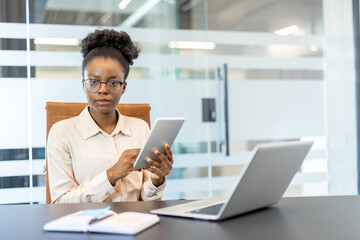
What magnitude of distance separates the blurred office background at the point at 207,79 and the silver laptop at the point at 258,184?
6.82 feet

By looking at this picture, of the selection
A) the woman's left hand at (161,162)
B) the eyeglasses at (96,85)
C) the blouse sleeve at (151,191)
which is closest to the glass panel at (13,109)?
the eyeglasses at (96,85)

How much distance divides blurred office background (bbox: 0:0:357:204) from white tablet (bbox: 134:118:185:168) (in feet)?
5.62

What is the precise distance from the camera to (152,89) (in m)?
3.18

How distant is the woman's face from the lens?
169cm

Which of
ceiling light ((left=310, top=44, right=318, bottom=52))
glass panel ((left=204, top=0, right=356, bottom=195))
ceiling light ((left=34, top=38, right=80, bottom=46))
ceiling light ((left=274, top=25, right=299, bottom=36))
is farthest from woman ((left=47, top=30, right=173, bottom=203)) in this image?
ceiling light ((left=310, top=44, right=318, bottom=52))

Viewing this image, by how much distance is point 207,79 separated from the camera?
3.31 meters

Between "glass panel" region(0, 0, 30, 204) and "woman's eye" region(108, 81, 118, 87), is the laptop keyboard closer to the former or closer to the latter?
"woman's eye" region(108, 81, 118, 87)

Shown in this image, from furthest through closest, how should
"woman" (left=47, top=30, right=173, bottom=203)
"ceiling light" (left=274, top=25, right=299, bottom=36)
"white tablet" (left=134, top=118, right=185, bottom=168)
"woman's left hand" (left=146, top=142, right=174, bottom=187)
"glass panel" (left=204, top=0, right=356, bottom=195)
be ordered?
1. "ceiling light" (left=274, top=25, right=299, bottom=36)
2. "glass panel" (left=204, top=0, right=356, bottom=195)
3. "woman" (left=47, top=30, right=173, bottom=203)
4. "woman's left hand" (left=146, top=142, right=174, bottom=187)
5. "white tablet" (left=134, top=118, right=185, bottom=168)

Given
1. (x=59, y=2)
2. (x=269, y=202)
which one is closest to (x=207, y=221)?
(x=269, y=202)

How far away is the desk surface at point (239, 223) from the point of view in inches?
33.2

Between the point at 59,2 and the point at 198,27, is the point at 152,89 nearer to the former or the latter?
the point at 198,27

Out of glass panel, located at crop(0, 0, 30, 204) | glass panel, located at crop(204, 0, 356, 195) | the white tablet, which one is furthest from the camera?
glass panel, located at crop(204, 0, 356, 195)

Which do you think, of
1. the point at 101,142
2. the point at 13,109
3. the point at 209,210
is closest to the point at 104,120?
the point at 101,142

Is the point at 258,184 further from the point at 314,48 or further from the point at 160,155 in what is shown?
the point at 314,48
